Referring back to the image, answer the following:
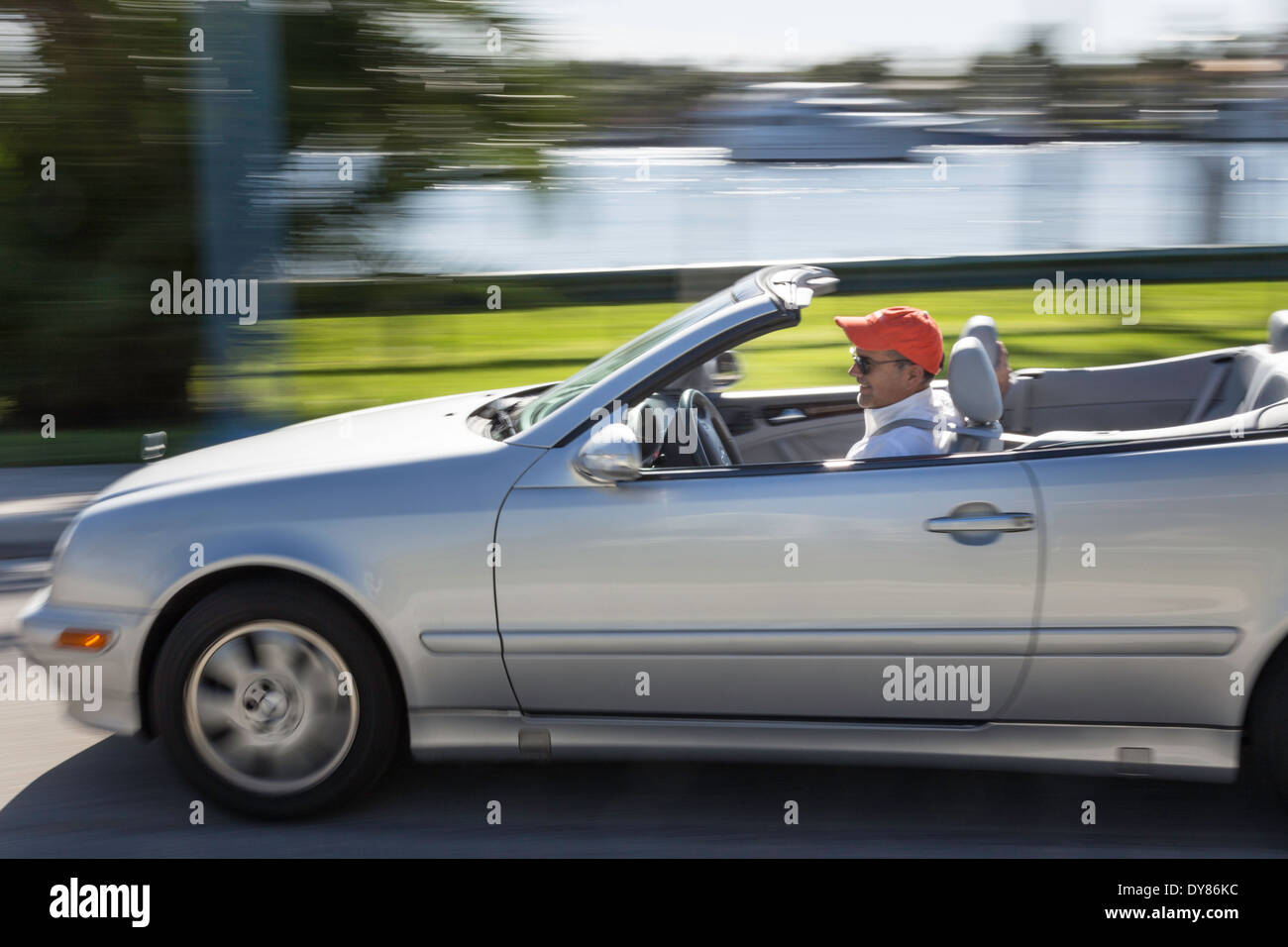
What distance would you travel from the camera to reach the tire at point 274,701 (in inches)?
134

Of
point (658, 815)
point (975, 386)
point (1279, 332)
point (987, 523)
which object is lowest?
point (658, 815)

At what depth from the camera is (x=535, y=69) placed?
1032cm

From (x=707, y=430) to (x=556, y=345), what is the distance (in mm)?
8955

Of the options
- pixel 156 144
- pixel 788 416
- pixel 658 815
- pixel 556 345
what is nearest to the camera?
pixel 658 815

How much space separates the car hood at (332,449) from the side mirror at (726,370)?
2.53 feet

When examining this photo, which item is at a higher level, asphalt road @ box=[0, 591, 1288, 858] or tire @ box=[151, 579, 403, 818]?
tire @ box=[151, 579, 403, 818]

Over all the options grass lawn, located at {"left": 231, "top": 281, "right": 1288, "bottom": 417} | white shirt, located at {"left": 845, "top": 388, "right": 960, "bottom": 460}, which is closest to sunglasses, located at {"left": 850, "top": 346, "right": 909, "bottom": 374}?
white shirt, located at {"left": 845, "top": 388, "right": 960, "bottom": 460}

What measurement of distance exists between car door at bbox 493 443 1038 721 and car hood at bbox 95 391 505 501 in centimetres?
38

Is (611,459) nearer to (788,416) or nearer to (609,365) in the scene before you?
(609,365)

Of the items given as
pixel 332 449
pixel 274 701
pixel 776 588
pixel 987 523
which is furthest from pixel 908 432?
pixel 274 701

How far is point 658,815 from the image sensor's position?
357 centimetres

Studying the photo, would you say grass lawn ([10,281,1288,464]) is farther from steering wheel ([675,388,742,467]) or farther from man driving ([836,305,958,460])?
man driving ([836,305,958,460])

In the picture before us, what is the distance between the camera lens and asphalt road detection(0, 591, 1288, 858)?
3395 millimetres

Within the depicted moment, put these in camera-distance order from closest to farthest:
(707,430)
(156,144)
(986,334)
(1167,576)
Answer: (1167,576)
(707,430)
(986,334)
(156,144)
